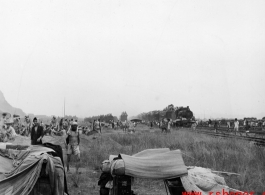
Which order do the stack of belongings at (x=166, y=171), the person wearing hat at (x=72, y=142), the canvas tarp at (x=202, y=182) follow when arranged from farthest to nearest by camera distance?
the person wearing hat at (x=72, y=142) → the canvas tarp at (x=202, y=182) → the stack of belongings at (x=166, y=171)

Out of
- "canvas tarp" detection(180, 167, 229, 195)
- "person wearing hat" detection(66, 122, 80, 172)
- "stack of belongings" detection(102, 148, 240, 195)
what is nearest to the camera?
"stack of belongings" detection(102, 148, 240, 195)

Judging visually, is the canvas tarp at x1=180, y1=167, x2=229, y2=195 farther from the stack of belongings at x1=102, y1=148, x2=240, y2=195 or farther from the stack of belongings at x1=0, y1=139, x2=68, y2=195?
the stack of belongings at x1=0, y1=139, x2=68, y2=195

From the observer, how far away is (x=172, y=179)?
4.73 m

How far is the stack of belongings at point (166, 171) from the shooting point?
4.40 meters

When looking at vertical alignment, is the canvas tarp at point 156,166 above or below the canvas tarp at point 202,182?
above

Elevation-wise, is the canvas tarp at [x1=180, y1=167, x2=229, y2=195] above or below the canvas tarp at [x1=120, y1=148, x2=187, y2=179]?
below

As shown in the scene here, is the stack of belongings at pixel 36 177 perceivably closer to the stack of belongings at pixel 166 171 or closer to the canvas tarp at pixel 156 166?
the stack of belongings at pixel 166 171

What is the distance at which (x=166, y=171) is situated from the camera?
14.8ft

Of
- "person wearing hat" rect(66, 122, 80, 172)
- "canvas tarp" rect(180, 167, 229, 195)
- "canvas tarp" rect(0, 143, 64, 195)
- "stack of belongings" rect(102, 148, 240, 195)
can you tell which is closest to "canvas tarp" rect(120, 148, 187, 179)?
"stack of belongings" rect(102, 148, 240, 195)

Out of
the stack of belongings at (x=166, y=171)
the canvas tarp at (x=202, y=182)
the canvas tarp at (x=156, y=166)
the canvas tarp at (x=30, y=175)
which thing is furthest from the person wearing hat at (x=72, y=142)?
the canvas tarp at (x=202, y=182)

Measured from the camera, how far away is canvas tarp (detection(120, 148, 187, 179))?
4.41 meters

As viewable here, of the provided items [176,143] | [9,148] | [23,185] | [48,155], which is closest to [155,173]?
[48,155]

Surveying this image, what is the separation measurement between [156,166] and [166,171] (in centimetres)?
19

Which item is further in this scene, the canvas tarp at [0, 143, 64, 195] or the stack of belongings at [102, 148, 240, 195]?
the canvas tarp at [0, 143, 64, 195]
